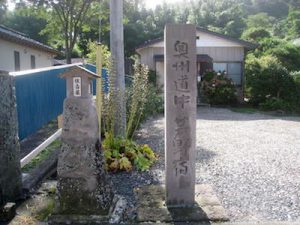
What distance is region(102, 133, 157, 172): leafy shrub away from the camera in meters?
5.55

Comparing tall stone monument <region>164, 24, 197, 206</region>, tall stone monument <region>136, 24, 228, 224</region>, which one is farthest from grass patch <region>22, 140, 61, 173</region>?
tall stone monument <region>164, 24, 197, 206</region>

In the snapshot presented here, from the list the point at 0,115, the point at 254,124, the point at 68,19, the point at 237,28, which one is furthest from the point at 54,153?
the point at 237,28

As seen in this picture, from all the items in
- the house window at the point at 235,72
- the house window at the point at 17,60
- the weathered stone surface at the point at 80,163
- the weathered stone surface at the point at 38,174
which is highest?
the house window at the point at 17,60

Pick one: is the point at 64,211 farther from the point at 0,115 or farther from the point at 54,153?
the point at 54,153

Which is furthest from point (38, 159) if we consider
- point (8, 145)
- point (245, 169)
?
point (245, 169)

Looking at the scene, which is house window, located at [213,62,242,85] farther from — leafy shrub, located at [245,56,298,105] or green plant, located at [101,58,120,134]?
green plant, located at [101,58,120,134]

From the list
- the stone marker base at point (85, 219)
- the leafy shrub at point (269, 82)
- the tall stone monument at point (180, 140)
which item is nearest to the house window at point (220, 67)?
the leafy shrub at point (269, 82)

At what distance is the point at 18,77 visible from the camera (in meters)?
4.87

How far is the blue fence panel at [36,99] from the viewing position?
16.3 feet

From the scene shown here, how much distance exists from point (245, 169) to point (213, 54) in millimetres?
12542

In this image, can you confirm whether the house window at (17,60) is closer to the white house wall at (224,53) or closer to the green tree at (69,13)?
the green tree at (69,13)

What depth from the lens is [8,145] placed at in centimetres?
412

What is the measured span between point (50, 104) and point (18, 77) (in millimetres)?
1711

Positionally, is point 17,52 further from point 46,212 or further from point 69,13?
point 46,212
